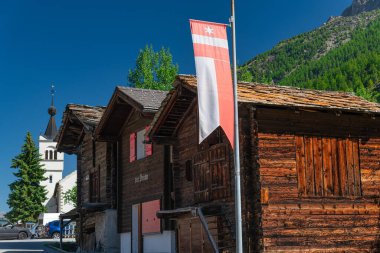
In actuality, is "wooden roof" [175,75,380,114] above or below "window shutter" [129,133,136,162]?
above

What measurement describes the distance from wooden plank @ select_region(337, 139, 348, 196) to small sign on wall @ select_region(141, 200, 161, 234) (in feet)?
27.3

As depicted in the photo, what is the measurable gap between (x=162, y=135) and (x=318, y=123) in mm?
6576

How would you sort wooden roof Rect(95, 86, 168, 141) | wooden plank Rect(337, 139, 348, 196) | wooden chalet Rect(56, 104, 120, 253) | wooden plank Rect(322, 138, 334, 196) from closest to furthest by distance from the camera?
1. wooden plank Rect(322, 138, 334, 196)
2. wooden plank Rect(337, 139, 348, 196)
3. wooden roof Rect(95, 86, 168, 141)
4. wooden chalet Rect(56, 104, 120, 253)

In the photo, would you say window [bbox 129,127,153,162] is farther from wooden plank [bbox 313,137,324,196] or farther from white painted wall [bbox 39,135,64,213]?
white painted wall [bbox 39,135,64,213]

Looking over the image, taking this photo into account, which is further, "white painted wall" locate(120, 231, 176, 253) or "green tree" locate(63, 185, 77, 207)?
"green tree" locate(63, 185, 77, 207)

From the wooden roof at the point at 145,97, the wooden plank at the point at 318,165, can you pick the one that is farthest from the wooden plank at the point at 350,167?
the wooden roof at the point at 145,97

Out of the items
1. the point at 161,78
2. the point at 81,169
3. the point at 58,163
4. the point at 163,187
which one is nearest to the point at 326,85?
the point at 58,163

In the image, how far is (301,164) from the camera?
21.5 meters

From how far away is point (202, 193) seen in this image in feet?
76.7

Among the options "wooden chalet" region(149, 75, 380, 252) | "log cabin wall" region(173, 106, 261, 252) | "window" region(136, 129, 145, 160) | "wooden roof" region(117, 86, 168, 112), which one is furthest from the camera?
"window" region(136, 129, 145, 160)

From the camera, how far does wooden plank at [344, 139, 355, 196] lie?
2222 cm

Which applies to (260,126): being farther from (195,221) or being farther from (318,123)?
(195,221)

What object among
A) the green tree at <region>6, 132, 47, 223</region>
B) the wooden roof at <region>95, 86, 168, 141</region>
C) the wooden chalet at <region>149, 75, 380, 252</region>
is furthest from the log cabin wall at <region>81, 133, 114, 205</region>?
the green tree at <region>6, 132, 47, 223</region>

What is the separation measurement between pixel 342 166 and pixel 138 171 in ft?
35.2
